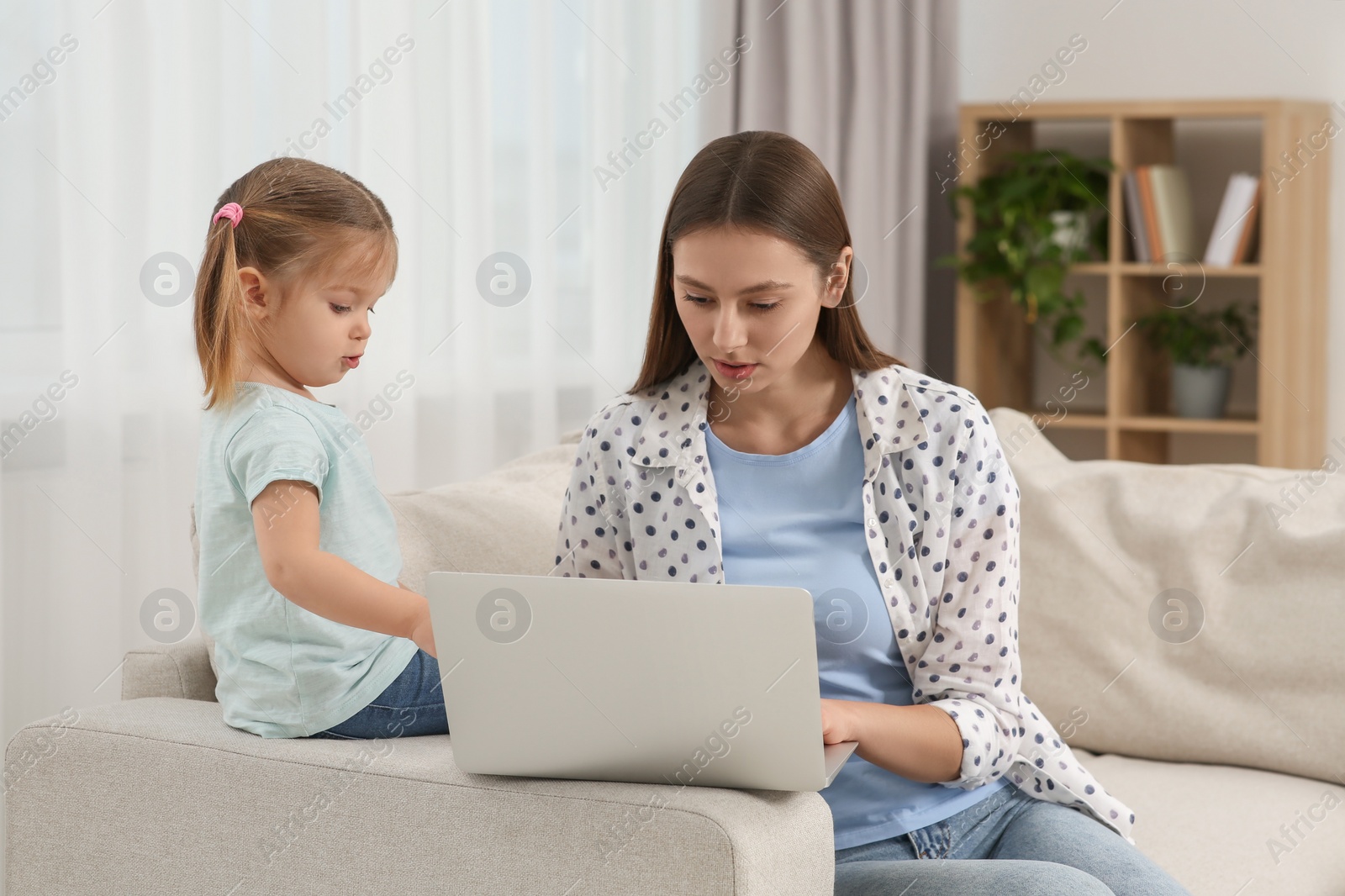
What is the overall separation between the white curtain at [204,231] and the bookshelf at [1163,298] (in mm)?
1075

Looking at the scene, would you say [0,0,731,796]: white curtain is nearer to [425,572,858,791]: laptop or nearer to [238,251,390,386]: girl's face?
[238,251,390,386]: girl's face

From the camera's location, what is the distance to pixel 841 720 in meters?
1.02

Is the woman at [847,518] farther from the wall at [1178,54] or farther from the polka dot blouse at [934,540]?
the wall at [1178,54]

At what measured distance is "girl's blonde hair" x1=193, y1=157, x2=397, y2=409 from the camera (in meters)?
1.05

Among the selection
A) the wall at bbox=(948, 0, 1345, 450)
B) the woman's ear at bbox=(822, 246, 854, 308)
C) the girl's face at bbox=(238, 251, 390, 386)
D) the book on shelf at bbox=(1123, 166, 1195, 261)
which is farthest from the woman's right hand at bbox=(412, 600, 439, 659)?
the wall at bbox=(948, 0, 1345, 450)

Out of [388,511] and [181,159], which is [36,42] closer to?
[181,159]

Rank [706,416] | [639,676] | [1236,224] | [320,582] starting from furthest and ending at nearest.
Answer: [1236,224] < [706,416] < [320,582] < [639,676]

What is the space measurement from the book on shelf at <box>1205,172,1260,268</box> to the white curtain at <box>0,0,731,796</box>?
4.64 ft

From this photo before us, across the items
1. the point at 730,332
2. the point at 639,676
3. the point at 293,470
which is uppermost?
the point at 730,332

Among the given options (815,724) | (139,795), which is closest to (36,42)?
(139,795)

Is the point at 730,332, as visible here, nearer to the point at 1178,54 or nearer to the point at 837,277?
the point at 837,277

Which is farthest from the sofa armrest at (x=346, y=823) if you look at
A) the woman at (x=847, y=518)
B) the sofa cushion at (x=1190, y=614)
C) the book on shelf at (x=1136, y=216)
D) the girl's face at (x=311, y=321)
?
the book on shelf at (x=1136, y=216)

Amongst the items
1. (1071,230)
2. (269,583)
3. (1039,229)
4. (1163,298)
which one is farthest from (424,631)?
(1163,298)

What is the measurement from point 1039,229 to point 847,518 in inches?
79.4
